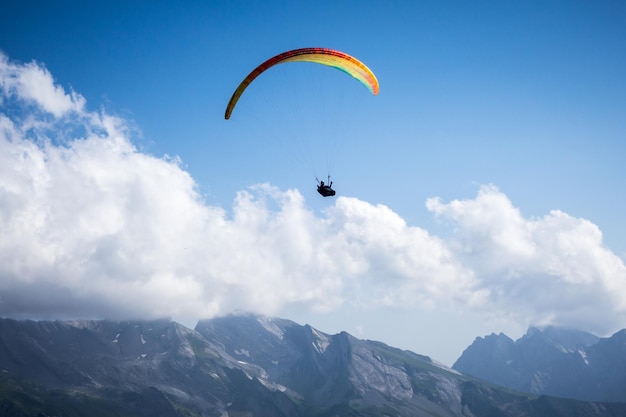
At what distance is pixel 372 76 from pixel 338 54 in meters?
6.12

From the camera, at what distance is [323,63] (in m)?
55.6

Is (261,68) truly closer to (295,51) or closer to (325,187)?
(295,51)

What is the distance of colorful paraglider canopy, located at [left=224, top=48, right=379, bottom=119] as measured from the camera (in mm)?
51438

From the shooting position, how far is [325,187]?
57688 mm

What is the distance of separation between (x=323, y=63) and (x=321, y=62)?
0.44 metres

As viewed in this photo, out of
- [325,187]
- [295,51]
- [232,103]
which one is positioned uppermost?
[295,51]

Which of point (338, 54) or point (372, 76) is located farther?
point (372, 76)

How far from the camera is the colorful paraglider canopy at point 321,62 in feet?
169

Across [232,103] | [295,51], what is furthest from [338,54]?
[232,103]

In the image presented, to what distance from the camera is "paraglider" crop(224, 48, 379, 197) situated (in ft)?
169

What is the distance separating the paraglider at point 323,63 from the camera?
51.5 meters

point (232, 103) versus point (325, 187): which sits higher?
point (232, 103)

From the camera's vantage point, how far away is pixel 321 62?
5522cm

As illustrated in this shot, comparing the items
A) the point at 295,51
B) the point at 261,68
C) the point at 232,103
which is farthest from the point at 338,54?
the point at 232,103
